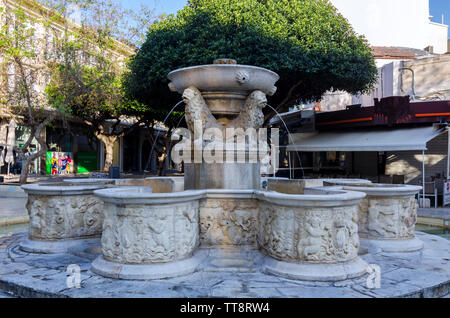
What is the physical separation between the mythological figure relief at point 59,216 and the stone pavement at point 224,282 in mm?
510

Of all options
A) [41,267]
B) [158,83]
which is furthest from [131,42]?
[41,267]

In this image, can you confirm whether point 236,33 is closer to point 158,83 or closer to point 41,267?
point 158,83

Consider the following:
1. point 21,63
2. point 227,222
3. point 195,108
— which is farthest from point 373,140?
point 21,63

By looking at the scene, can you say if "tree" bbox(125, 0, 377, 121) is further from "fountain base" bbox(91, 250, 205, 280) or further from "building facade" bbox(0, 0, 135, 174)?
"fountain base" bbox(91, 250, 205, 280)

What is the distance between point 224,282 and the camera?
3.72m

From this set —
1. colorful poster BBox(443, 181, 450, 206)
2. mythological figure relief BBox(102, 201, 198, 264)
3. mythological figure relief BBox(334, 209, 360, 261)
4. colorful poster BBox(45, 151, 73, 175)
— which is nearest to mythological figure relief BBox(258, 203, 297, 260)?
mythological figure relief BBox(334, 209, 360, 261)

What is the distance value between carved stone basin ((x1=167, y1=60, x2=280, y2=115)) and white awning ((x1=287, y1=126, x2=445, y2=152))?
7178 millimetres

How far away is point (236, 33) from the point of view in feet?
40.4

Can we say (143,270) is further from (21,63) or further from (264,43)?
(21,63)

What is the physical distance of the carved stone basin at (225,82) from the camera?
17.3 ft

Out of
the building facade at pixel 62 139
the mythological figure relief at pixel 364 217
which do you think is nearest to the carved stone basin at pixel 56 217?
the mythological figure relief at pixel 364 217

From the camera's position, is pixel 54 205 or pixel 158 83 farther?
pixel 158 83
